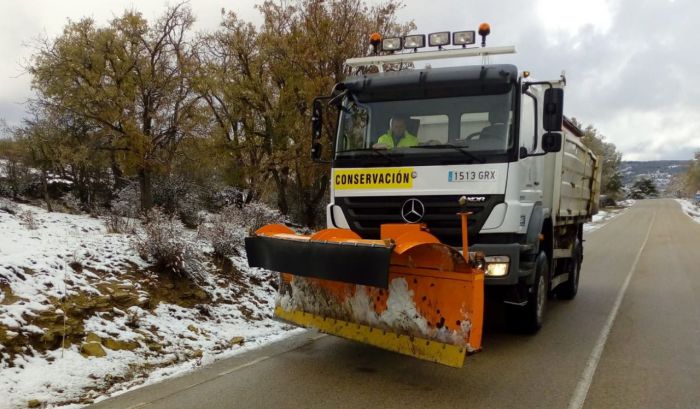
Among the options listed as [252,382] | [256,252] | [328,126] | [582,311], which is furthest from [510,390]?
[328,126]

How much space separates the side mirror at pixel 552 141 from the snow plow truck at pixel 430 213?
0.04ft

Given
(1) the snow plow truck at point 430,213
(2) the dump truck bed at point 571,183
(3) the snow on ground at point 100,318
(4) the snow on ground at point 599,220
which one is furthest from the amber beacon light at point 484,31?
(4) the snow on ground at point 599,220

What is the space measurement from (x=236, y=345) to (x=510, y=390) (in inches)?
124

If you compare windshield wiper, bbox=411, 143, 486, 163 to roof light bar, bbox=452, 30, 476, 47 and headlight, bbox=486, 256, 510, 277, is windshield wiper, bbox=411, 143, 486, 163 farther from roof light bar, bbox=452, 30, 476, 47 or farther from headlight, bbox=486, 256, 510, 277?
roof light bar, bbox=452, 30, 476, 47

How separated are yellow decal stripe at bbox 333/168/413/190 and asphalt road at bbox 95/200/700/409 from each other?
185 centimetres

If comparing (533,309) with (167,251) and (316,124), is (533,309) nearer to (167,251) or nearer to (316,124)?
(316,124)

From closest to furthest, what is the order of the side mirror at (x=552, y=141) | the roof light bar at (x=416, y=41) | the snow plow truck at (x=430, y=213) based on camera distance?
the snow plow truck at (x=430, y=213) < the side mirror at (x=552, y=141) < the roof light bar at (x=416, y=41)

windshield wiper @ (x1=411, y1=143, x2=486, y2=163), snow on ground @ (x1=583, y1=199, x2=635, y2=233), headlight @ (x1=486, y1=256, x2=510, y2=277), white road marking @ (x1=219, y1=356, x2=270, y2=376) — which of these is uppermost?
windshield wiper @ (x1=411, y1=143, x2=486, y2=163)

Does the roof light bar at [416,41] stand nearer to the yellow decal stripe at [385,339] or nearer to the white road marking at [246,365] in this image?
the yellow decal stripe at [385,339]

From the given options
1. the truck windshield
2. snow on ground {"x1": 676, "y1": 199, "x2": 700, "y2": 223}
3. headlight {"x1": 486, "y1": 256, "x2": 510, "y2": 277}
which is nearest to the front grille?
headlight {"x1": 486, "y1": 256, "x2": 510, "y2": 277}

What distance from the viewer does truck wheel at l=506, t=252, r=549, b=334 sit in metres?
6.18

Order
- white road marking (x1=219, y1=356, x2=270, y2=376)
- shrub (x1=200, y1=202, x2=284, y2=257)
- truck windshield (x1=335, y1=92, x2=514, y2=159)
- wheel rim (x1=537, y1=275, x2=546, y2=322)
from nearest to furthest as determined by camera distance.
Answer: white road marking (x1=219, y1=356, x2=270, y2=376), truck windshield (x1=335, y1=92, x2=514, y2=159), wheel rim (x1=537, y1=275, x2=546, y2=322), shrub (x1=200, y1=202, x2=284, y2=257)

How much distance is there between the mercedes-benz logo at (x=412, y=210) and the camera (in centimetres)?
547

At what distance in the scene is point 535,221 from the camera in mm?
5766
